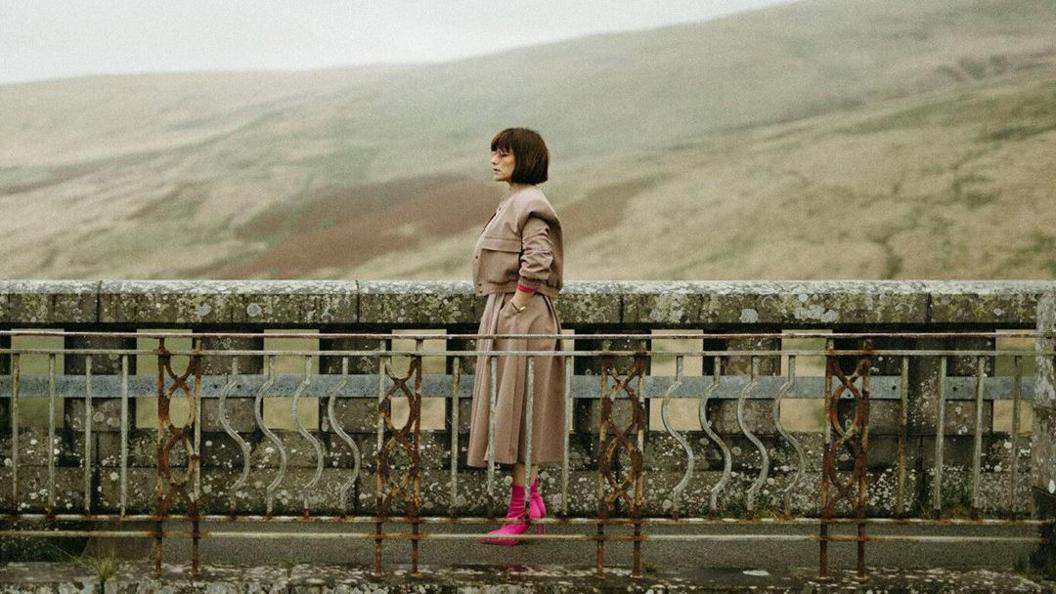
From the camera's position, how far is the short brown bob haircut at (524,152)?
626 centimetres

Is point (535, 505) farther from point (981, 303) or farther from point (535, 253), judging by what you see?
point (981, 303)

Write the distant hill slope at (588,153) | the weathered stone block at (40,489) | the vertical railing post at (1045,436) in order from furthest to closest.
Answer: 1. the distant hill slope at (588,153)
2. the weathered stone block at (40,489)
3. the vertical railing post at (1045,436)

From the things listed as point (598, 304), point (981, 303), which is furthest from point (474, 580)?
point (981, 303)

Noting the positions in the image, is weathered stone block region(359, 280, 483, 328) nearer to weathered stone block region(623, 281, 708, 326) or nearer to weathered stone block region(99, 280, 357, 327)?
weathered stone block region(99, 280, 357, 327)

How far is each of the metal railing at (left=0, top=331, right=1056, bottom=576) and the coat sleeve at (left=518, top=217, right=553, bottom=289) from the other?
39 cm

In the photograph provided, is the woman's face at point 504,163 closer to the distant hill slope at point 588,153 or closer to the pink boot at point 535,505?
the pink boot at point 535,505

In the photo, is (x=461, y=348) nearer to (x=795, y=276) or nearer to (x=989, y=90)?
(x=795, y=276)

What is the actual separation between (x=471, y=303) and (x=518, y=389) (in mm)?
644

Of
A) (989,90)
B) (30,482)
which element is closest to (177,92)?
(989,90)

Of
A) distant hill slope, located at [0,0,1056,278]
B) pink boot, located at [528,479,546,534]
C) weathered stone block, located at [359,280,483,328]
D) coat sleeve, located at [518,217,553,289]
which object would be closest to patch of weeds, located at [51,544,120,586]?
weathered stone block, located at [359,280,483,328]

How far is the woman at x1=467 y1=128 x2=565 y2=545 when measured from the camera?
6102 mm

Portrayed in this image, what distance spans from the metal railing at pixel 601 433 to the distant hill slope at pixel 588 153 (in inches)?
772

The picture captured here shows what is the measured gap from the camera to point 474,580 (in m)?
5.48

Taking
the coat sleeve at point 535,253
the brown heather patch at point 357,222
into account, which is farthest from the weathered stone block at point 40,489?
the brown heather patch at point 357,222
